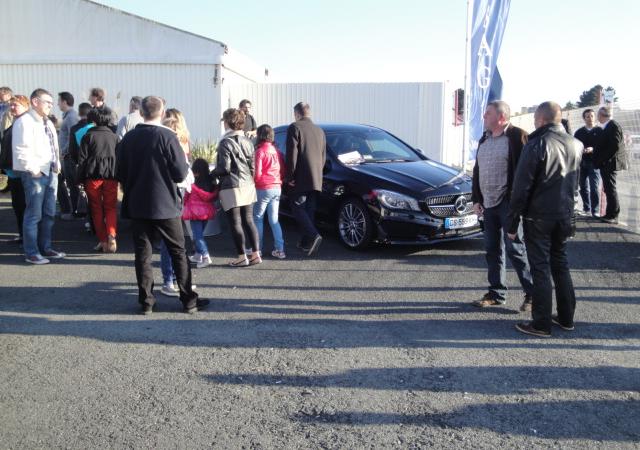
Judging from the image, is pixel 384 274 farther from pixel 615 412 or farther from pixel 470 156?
pixel 470 156

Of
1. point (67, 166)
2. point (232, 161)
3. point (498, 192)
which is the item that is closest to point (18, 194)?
point (67, 166)

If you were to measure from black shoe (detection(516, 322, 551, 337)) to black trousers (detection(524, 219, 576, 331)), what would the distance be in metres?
0.04

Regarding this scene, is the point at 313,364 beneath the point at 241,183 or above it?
beneath

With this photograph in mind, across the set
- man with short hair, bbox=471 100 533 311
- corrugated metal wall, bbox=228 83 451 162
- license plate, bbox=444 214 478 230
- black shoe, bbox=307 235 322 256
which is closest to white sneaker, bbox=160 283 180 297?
black shoe, bbox=307 235 322 256

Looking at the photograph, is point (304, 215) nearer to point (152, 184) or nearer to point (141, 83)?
point (152, 184)

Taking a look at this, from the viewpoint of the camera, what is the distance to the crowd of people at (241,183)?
16.5 feet

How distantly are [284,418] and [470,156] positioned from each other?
12298 mm

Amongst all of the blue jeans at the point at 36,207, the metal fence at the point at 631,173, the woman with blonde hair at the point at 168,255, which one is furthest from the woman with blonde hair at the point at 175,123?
the metal fence at the point at 631,173

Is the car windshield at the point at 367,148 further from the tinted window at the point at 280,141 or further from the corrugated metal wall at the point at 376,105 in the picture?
the corrugated metal wall at the point at 376,105

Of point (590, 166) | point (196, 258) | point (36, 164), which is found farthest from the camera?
point (590, 166)

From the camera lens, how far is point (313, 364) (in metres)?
4.49

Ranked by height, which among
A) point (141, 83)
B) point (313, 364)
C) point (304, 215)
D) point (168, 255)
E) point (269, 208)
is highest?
point (141, 83)

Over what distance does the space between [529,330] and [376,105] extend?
49.7 ft

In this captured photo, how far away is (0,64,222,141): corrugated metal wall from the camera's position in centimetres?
1884
